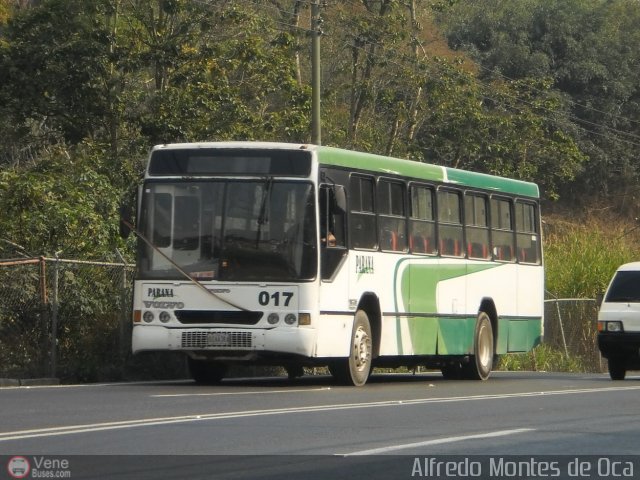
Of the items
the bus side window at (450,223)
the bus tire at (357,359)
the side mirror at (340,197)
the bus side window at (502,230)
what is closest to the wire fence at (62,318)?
the bus tire at (357,359)

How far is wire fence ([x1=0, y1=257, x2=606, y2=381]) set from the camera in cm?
2059

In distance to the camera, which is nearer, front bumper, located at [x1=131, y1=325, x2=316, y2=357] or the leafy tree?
front bumper, located at [x1=131, y1=325, x2=316, y2=357]

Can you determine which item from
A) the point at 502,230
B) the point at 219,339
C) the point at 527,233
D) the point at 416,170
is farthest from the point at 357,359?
the point at 527,233

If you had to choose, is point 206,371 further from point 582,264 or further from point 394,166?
point 582,264

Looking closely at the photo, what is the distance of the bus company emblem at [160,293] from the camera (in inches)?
703

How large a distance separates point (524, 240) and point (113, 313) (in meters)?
6.72

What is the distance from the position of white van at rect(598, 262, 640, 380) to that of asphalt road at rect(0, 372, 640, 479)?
4.57 meters

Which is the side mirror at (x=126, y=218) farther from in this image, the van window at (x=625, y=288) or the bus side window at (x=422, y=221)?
the van window at (x=625, y=288)

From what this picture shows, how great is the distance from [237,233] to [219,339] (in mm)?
1255

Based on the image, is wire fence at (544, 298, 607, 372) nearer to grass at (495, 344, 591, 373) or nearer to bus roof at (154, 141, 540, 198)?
grass at (495, 344, 591, 373)

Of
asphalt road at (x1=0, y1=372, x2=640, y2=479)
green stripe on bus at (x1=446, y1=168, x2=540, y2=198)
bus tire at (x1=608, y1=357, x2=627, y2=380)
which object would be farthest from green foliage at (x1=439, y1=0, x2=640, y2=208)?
asphalt road at (x1=0, y1=372, x2=640, y2=479)

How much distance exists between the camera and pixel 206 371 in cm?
1933

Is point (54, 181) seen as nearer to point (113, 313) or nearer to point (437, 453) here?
point (113, 313)

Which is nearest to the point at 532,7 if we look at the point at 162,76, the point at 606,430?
the point at 162,76
